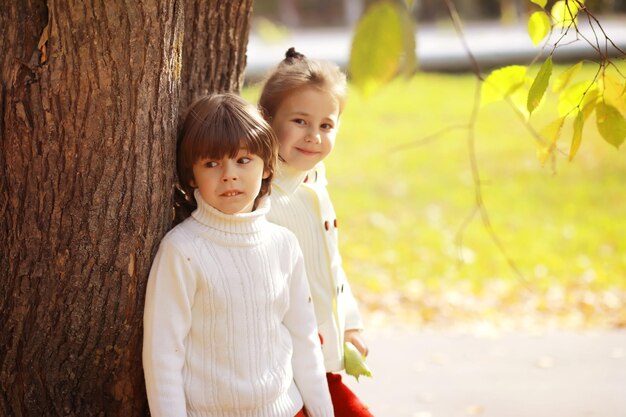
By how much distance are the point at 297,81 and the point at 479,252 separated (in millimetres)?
4984

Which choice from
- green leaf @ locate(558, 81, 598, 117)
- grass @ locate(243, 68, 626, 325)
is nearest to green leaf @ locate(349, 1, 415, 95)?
green leaf @ locate(558, 81, 598, 117)

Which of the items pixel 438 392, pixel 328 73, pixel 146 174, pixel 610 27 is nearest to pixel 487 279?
pixel 438 392

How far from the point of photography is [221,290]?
2.30m

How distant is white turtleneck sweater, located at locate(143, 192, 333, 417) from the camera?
2.25 m

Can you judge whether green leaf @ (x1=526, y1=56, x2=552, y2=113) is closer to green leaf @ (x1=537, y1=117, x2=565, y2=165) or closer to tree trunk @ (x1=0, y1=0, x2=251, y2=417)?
green leaf @ (x1=537, y1=117, x2=565, y2=165)

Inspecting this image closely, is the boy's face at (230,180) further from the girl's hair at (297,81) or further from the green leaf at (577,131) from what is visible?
the green leaf at (577,131)

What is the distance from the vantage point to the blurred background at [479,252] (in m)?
4.07

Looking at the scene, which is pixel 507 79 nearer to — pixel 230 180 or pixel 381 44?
pixel 230 180

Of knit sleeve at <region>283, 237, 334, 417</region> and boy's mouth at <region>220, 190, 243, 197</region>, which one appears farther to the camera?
knit sleeve at <region>283, 237, 334, 417</region>

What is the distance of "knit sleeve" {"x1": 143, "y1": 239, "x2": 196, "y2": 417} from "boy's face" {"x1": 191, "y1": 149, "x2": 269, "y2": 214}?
176mm

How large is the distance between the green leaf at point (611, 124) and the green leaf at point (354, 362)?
3.42ft

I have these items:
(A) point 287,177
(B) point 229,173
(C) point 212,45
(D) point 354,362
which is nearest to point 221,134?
(B) point 229,173

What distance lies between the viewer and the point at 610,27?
650 inches

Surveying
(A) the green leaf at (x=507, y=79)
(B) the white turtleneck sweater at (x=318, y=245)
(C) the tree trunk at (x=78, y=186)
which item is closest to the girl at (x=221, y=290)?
(C) the tree trunk at (x=78, y=186)
